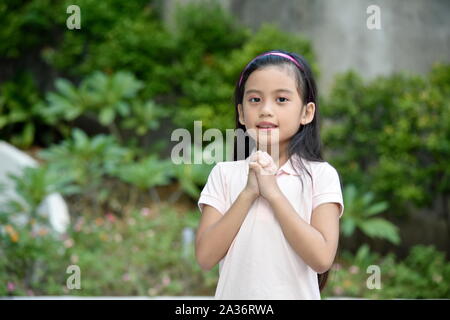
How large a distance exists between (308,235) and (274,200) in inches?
3.8

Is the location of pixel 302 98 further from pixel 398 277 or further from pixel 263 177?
pixel 398 277

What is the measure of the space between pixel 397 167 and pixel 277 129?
3.87 m

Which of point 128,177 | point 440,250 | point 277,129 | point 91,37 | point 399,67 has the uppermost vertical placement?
point 91,37

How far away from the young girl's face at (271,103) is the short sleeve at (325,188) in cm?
12

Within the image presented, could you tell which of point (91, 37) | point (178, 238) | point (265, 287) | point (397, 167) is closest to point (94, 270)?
point (178, 238)

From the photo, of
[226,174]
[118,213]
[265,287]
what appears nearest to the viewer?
[265,287]

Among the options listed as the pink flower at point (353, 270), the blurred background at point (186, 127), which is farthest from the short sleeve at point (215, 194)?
the pink flower at point (353, 270)

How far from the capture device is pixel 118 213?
5766 mm

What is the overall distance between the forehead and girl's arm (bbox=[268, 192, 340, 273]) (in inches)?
9.3

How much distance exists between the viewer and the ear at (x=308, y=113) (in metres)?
1.34

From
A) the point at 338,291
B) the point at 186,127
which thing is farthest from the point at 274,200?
the point at 186,127

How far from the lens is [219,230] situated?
1.23m

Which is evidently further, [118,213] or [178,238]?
[118,213]

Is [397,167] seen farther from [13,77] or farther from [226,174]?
[13,77]
